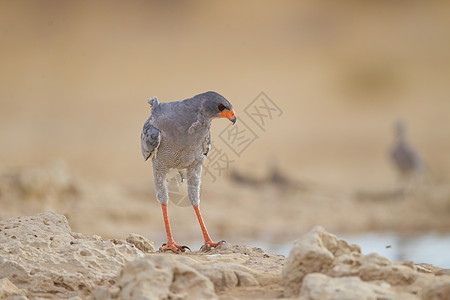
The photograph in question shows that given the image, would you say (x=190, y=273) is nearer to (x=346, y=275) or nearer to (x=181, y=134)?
(x=346, y=275)

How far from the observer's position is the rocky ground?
12.8 feet

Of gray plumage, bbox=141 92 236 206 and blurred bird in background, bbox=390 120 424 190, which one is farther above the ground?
blurred bird in background, bbox=390 120 424 190

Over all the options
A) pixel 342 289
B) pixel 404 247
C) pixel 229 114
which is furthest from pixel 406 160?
pixel 342 289

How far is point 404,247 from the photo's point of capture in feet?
32.3

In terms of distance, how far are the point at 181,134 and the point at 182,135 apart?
0.01 meters

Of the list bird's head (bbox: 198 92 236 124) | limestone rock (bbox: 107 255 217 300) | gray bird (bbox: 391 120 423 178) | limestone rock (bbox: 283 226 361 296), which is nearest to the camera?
limestone rock (bbox: 107 255 217 300)

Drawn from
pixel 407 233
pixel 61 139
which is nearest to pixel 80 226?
pixel 407 233

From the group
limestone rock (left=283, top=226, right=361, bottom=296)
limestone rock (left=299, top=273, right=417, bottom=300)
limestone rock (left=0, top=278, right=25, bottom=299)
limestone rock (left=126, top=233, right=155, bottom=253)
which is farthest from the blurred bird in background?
limestone rock (left=0, top=278, right=25, bottom=299)

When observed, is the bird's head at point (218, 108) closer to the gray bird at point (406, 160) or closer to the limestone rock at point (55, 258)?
the limestone rock at point (55, 258)

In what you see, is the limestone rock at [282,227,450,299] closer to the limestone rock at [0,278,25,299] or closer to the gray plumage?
the limestone rock at [0,278,25,299]

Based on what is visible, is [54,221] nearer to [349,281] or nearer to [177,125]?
[177,125]

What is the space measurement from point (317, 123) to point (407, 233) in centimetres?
1423

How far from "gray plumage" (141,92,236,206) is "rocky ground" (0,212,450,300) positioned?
1265 mm

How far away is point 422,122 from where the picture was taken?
25.0 metres
